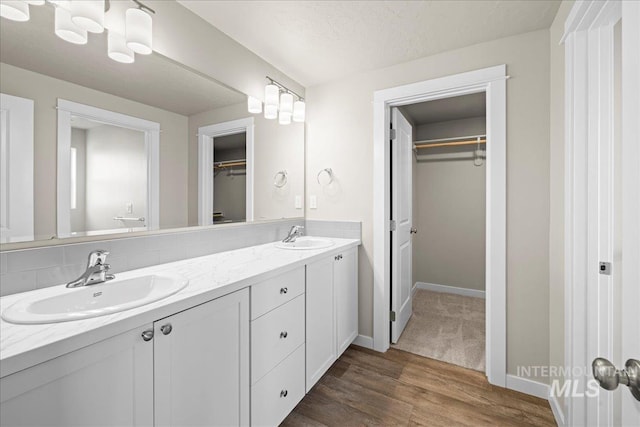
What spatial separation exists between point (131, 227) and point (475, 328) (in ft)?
9.77

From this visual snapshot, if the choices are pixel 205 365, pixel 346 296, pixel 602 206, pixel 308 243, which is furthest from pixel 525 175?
pixel 205 365

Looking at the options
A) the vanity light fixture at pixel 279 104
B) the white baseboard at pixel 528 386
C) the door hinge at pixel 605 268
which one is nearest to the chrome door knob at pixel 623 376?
the door hinge at pixel 605 268

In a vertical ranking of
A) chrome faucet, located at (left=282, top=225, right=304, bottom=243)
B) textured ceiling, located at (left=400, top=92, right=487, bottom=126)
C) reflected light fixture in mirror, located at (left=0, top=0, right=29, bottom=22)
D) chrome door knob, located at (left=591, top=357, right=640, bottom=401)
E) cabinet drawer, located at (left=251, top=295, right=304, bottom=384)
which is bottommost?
cabinet drawer, located at (left=251, top=295, right=304, bottom=384)

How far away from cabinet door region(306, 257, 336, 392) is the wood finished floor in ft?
0.50

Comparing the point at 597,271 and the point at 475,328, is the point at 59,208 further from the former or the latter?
the point at 475,328

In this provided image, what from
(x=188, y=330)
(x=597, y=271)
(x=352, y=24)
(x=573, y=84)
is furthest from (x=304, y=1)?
(x=597, y=271)

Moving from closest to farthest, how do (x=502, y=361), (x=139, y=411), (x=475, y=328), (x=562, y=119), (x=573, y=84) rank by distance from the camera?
(x=139, y=411) → (x=573, y=84) → (x=562, y=119) → (x=502, y=361) → (x=475, y=328)

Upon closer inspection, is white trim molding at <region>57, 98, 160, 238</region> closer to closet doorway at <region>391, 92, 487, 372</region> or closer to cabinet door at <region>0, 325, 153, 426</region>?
cabinet door at <region>0, 325, 153, 426</region>

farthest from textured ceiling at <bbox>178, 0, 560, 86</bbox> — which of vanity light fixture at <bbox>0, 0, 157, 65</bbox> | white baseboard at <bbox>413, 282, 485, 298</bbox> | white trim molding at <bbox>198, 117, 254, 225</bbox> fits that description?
white baseboard at <bbox>413, 282, 485, 298</bbox>

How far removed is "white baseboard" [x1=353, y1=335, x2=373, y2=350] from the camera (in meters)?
2.35

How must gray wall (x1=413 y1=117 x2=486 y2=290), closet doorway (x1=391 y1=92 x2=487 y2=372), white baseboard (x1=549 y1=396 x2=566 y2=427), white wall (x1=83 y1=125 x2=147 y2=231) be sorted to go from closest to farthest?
white wall (x1=83 y1=125 x2=147 y2=231), white baseboard (x1=549 y1=396 x2=566 y2=427), closet doorway (x1=391 y1=92 x2=487 y2=372), gray wall (x1=413 y1=117 x2=486 y2=290)

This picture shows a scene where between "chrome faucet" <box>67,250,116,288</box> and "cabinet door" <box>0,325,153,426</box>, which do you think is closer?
"cabinet door" <box>0,325,153,426</box>

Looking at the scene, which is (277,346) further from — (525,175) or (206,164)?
(525,175)

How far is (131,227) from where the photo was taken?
54.7 inches
